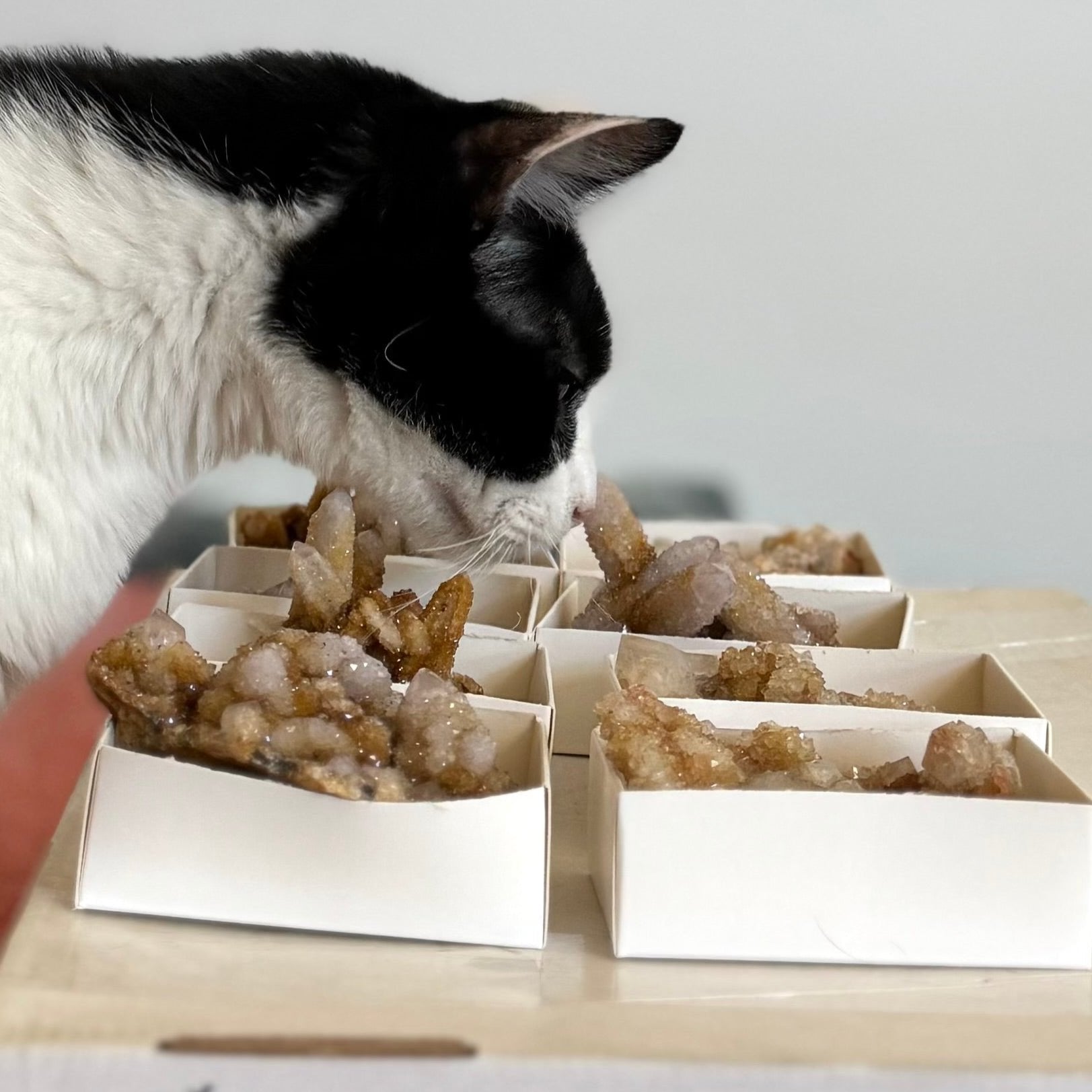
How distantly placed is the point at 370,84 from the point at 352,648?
1.41 ft

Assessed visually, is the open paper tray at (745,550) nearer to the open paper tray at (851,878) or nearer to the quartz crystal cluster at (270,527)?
the quartz crystal cluster at (270,527)

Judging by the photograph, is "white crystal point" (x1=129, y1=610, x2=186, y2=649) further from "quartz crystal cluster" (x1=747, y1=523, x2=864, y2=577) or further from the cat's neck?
"quartz crystal cluster" (x1=747, y1=523, x2=864, y2=577)

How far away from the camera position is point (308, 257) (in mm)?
788

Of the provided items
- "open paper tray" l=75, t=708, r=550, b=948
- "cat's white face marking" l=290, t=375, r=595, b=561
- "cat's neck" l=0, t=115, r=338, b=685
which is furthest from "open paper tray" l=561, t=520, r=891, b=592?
"open paper tray" l=75, t=708, r=550, b=948

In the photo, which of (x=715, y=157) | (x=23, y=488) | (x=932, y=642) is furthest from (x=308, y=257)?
(x=715, y=157)

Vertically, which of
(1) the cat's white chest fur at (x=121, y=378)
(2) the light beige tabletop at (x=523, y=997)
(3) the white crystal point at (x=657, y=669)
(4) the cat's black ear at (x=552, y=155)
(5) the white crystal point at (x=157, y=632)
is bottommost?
(2) the light beige tabletop at (x=523, y=997)

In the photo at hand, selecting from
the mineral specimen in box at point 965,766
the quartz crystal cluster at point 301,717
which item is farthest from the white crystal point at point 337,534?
the mineral specimen in box at point 965,766

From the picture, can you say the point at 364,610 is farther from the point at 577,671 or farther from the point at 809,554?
the point at 809,554

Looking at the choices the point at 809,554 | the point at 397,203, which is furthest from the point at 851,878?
the point at 809,554

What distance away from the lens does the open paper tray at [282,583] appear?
2.85ft

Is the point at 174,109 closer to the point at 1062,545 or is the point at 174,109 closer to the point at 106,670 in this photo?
the point at 106,670

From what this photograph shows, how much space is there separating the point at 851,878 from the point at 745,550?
0.70 metres

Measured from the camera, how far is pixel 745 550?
49.6 inches

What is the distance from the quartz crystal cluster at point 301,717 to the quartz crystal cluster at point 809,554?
1.93 ft
